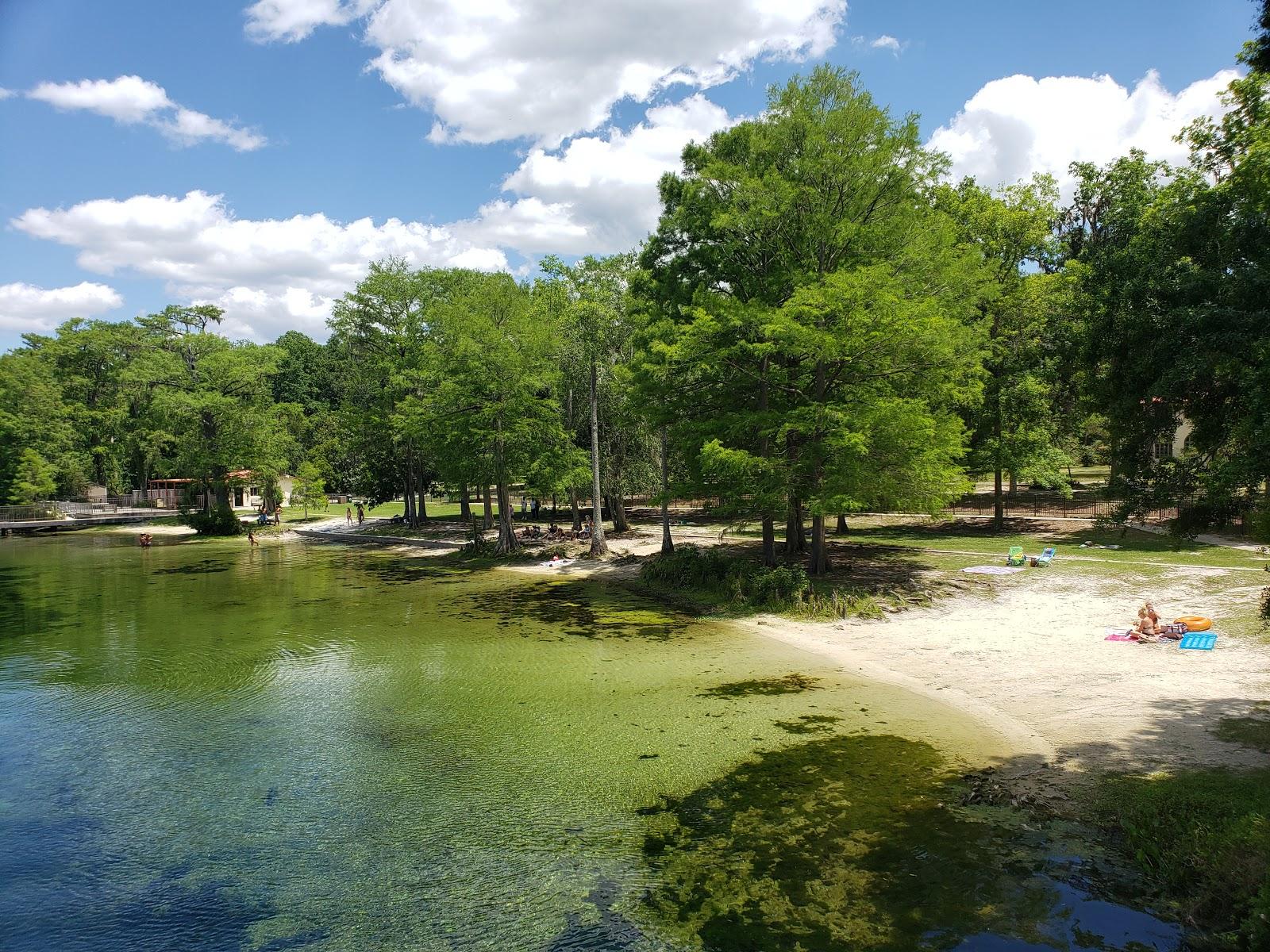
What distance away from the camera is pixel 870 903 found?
724 centimetres

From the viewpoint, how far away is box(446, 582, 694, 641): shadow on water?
19875mm

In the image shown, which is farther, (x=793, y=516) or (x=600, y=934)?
(x=793, y=516)

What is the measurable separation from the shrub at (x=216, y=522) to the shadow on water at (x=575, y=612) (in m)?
33.9

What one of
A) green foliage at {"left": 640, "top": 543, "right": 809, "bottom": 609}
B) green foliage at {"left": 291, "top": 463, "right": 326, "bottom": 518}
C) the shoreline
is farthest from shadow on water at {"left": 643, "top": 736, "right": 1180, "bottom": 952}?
green foliage at {"left": 291, "top": 463, "right": 326, "bottom": 518}

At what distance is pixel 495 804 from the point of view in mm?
9711

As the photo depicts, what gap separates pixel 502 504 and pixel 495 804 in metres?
26.9

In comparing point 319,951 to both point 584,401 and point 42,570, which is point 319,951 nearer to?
point 584,401

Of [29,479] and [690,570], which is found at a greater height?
[29,479]

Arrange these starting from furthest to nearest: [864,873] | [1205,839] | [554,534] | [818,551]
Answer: [554,534], [818,551], [864,873], [1205,839]

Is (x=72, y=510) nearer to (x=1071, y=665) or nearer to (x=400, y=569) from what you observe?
(x=400, y=569)

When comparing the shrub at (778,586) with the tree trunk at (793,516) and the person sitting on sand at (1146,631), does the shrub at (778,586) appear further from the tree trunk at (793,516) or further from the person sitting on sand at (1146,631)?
the person sitting on sand at (1146,631)

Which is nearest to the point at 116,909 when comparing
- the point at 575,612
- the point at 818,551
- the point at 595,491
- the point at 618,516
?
the point at 575,612

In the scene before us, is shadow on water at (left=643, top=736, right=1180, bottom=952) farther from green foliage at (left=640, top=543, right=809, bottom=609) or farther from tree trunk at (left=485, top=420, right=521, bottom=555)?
tree trunk at (left=485, top=420, right=521, bottom=555)

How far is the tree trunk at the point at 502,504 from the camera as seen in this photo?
34250mm
